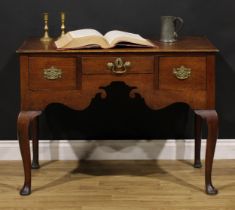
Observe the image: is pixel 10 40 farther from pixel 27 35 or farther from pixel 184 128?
pixel 184 128

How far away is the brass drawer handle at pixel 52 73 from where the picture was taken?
278cm

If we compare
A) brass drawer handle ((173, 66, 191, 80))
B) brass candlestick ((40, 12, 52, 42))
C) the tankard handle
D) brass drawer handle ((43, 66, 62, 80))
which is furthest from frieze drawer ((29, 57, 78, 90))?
the tankard handle

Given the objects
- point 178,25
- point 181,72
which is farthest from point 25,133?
point 178,25

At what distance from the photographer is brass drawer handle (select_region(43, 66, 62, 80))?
2.78m

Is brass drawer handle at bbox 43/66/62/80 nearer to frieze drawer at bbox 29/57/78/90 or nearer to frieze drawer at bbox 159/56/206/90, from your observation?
frieze drawer at bbox 29/57/78/90

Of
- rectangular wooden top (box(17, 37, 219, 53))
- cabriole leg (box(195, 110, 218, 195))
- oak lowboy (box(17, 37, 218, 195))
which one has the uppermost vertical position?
rectangular wooden top (box(17, 37, 219, 53))

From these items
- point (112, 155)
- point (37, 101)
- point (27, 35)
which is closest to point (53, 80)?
point (37, 101)

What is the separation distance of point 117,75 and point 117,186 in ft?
1.87

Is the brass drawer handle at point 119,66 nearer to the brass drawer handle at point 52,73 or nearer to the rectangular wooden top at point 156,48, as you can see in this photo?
the rectangular wooden top at point 156,48

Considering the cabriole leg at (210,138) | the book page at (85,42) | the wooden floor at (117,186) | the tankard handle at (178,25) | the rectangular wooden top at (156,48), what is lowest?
the wooden floor at (117,186)

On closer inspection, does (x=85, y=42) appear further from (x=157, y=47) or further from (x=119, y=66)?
(x=157, y=47)

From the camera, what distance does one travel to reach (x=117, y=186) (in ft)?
9.84

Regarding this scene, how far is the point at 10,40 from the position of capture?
10.6 feet

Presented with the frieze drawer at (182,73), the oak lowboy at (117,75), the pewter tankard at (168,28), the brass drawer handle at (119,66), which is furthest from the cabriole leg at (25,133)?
the pewter tankard at (168,28)
